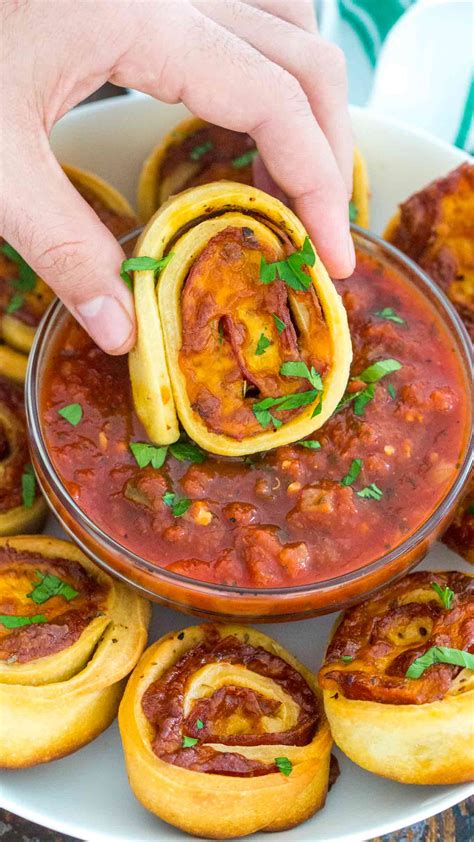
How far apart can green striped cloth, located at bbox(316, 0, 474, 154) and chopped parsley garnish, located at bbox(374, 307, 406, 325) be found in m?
2.45

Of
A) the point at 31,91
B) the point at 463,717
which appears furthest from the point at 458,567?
the point at 31,91

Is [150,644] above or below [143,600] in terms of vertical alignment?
below

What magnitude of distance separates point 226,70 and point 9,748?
225 cm

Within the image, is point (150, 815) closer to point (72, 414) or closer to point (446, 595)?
point (446, 595)

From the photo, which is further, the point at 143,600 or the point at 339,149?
the point at 339,149

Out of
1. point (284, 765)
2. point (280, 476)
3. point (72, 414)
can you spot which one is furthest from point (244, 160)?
point (284, 765)

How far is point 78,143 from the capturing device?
4.57 m

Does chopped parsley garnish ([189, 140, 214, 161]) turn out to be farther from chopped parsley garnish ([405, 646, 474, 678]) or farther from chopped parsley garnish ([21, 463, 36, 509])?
chopped parsley garnish ([405, 646, 474, 678])

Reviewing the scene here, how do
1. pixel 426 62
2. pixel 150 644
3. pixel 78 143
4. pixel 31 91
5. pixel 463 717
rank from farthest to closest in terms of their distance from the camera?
pixel 426 62, pixel 78 143, pixel 150 644, pixel 31 91, pixel 463 717

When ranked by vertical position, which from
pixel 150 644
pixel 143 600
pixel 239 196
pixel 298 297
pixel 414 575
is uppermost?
pixel 239 196

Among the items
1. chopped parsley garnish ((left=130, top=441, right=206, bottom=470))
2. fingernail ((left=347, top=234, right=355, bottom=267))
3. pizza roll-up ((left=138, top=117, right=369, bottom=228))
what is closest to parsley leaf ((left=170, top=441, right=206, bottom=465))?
chopped parsley garnish ((left=130, top=441, right=206, bottom=470))

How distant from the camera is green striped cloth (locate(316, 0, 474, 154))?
569cm

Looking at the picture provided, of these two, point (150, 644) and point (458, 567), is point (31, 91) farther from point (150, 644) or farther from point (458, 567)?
point (458, 567)

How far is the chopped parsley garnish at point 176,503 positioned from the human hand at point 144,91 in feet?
1.61
